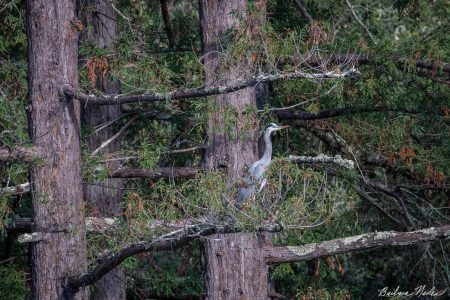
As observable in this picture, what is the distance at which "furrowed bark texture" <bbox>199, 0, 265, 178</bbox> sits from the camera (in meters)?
9.10

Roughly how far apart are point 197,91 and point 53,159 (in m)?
1.65

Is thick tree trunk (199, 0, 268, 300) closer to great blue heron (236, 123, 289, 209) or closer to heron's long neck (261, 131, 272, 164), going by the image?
great blue heron (236, 123, 289, 209)

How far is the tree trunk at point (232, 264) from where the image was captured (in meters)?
9.15

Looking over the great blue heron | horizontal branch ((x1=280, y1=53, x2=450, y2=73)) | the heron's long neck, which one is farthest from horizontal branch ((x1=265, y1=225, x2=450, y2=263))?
horizontal branch ((x1=280, y1=53, x2=450, y2=73))

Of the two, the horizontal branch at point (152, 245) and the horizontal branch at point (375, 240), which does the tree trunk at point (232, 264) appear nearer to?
the horizontal branch at point (375, 240)

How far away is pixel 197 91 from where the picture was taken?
7.88 metres

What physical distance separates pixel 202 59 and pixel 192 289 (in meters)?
3.20

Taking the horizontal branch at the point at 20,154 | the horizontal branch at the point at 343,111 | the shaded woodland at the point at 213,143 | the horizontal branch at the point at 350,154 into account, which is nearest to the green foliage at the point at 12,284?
the shaded woodland at the point at 213,143

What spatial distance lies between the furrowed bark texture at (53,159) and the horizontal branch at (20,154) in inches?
4.2

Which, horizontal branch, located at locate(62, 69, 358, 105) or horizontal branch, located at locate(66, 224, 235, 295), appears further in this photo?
horizontal branch, located at locate(62, 69, 358, 105)

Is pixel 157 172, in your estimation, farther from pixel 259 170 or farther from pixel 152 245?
pixel 152 245

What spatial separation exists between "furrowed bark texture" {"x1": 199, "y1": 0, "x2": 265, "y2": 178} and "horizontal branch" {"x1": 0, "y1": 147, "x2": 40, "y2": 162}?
64.9 inches

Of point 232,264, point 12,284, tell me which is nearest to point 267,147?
point 232,264

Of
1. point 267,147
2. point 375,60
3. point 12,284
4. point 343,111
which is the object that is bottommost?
point 12,284
